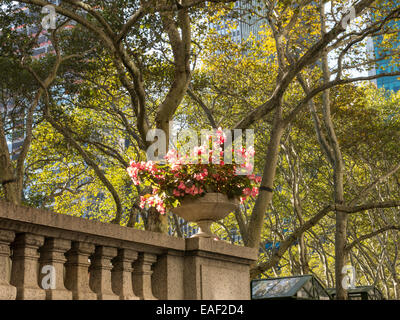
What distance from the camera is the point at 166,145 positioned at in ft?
31.1

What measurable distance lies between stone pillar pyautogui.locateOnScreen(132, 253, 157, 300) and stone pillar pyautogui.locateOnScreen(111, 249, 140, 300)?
0.13 metres

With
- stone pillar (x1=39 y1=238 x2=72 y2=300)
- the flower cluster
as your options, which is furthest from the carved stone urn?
stone pillar (x1=39 y1=238 x2=72 y2=300)

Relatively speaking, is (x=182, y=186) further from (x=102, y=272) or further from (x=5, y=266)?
(x=5, y=266)

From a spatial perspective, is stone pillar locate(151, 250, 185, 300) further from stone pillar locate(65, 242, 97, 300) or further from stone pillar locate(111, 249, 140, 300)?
stone pillar locate(65, 242, 97, 300)

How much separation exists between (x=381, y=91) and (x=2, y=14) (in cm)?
2097

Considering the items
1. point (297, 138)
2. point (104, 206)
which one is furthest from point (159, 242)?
point (104, 206)

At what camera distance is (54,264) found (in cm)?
391

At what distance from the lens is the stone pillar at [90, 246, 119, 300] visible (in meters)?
4.22

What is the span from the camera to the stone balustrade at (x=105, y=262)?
12.1 feet

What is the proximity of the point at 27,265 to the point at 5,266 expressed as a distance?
0.56 ft

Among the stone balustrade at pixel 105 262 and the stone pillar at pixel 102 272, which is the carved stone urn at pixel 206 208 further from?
the stone pillar at pixel 102 272

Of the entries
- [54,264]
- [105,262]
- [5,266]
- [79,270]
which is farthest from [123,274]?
[5,266]

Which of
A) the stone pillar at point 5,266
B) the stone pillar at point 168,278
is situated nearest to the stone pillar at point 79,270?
the stone pillar at point 5,266
